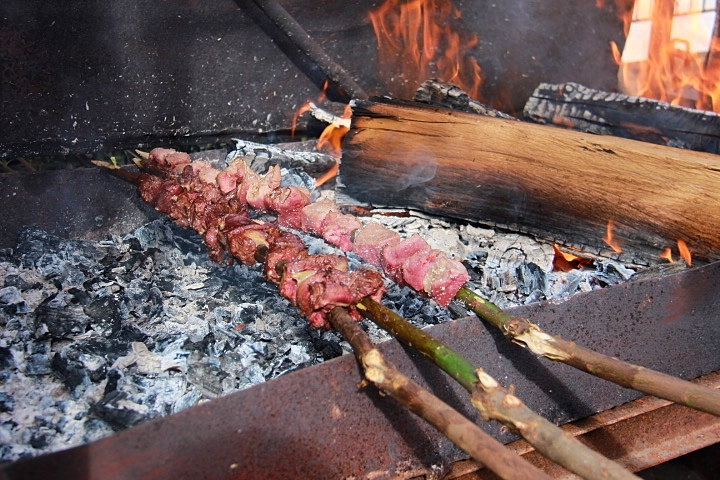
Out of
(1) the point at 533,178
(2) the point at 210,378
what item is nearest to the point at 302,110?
(1) the point at 533,178

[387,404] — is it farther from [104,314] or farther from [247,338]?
[104,314]

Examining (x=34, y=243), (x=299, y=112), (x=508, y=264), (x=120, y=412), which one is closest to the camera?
(x=120, y=412)

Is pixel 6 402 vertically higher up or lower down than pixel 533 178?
lower down

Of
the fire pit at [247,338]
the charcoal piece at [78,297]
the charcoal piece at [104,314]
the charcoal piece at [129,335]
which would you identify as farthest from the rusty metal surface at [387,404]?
the charcoal piece at [78,297]

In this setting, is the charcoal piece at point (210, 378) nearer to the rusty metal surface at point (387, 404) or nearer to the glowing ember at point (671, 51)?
the rusty metal surface at point (387, 404)

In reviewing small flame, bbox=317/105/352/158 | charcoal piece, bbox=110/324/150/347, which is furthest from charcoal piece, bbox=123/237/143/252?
small flame, bbox=317/105/352/158

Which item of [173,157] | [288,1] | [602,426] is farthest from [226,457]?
[288,1]

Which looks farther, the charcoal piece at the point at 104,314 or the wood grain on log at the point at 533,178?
the wood grain on log at the point at 533,178
